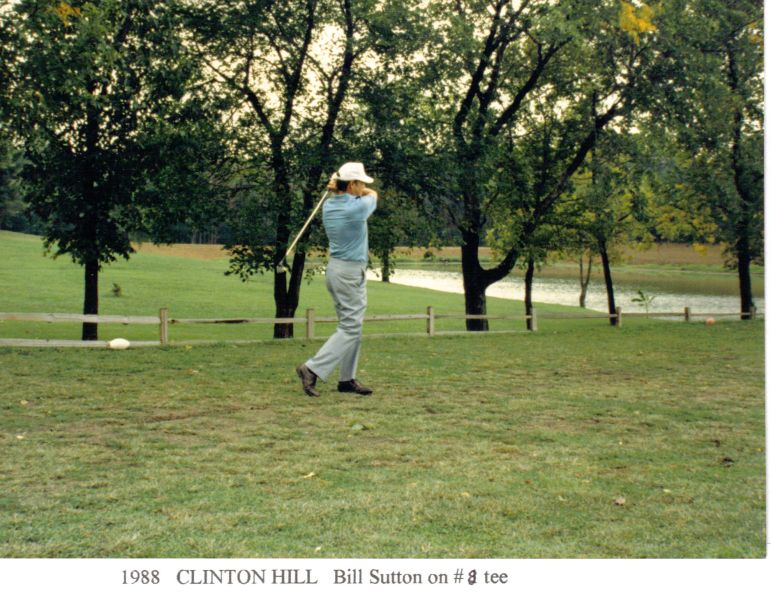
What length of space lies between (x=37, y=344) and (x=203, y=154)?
5877 millimetres

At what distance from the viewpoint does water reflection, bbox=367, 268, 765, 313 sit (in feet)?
130

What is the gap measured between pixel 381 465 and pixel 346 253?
293 centimetres

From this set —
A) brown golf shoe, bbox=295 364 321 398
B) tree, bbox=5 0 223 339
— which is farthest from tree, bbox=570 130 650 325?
brown golf shoe, bbox=295 364 321 398

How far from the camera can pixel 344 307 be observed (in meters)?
8.04

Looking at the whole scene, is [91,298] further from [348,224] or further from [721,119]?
[721,119]

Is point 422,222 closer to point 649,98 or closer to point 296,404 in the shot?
point 649,98

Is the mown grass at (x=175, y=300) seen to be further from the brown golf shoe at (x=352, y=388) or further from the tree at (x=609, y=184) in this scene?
the brown golf shoe at (x=352, y=388)

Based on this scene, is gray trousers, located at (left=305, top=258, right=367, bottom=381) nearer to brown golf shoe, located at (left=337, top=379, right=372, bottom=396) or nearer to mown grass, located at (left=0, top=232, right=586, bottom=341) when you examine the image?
brown golf shoe, located at (left=337, top=379, right=372, bottom=396)

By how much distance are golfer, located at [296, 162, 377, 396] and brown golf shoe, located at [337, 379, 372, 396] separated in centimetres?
68

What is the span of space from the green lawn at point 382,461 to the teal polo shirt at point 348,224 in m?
1.61

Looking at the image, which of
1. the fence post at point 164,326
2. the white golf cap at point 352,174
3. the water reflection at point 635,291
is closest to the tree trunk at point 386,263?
the fence post at point 164,326

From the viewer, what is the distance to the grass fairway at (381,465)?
4.11 metres

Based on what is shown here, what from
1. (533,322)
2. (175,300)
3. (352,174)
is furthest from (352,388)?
(175,300)

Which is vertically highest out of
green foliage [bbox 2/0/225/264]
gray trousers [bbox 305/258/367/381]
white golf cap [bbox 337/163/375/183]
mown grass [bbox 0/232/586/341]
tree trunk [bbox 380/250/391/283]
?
green foliage [bbox 2/0/225/264]
